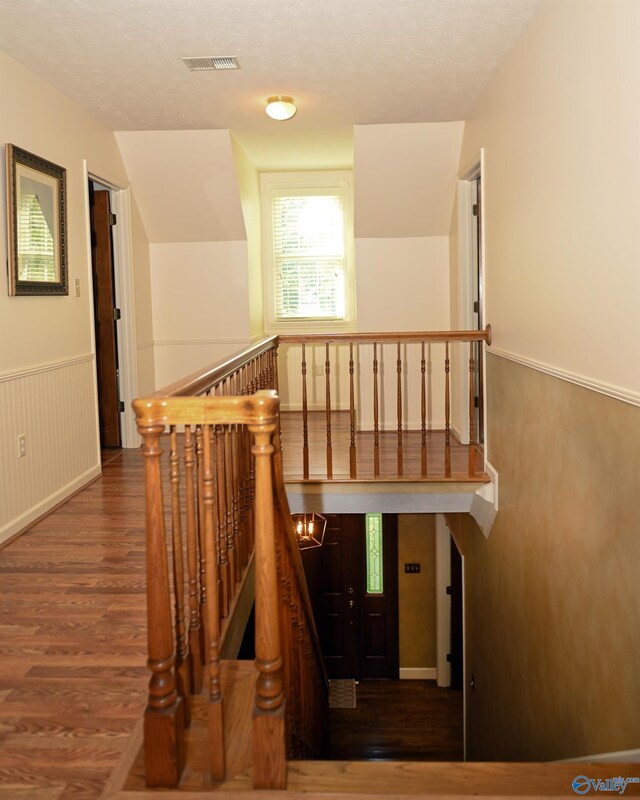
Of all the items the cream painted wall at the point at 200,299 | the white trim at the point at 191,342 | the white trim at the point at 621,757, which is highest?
the cream painted wall at the point at 200,299

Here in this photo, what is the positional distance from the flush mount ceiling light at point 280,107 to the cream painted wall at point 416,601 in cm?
523

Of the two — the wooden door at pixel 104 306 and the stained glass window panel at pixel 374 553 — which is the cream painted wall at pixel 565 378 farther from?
the stained glass window panel at pixel 374 553

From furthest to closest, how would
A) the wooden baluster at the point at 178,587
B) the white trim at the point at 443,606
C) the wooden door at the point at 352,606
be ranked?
1. the wooden door at the point at 352,606
2. the white trim at the point at 443,606
3. the wooden baluster at the point at 178,587

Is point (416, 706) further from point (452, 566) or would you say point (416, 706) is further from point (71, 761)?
point (71, 761)

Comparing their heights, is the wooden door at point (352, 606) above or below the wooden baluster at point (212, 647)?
below

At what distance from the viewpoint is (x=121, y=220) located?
627 centimetres

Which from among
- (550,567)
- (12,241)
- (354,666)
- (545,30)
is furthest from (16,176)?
(354,666)

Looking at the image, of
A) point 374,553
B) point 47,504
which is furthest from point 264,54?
point 374,553

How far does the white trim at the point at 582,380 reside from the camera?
2578 mm

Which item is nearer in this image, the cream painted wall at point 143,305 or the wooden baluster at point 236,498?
the wooden baluster at point 236,498

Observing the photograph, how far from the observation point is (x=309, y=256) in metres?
7.86

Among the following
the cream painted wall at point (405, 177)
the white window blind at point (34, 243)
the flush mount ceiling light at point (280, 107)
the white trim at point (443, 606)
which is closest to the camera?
the white window blind at point (34, 243)

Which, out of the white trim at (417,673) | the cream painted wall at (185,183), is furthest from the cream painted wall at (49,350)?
the white trim at (417,673)

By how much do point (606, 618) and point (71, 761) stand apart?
74.7 inches
